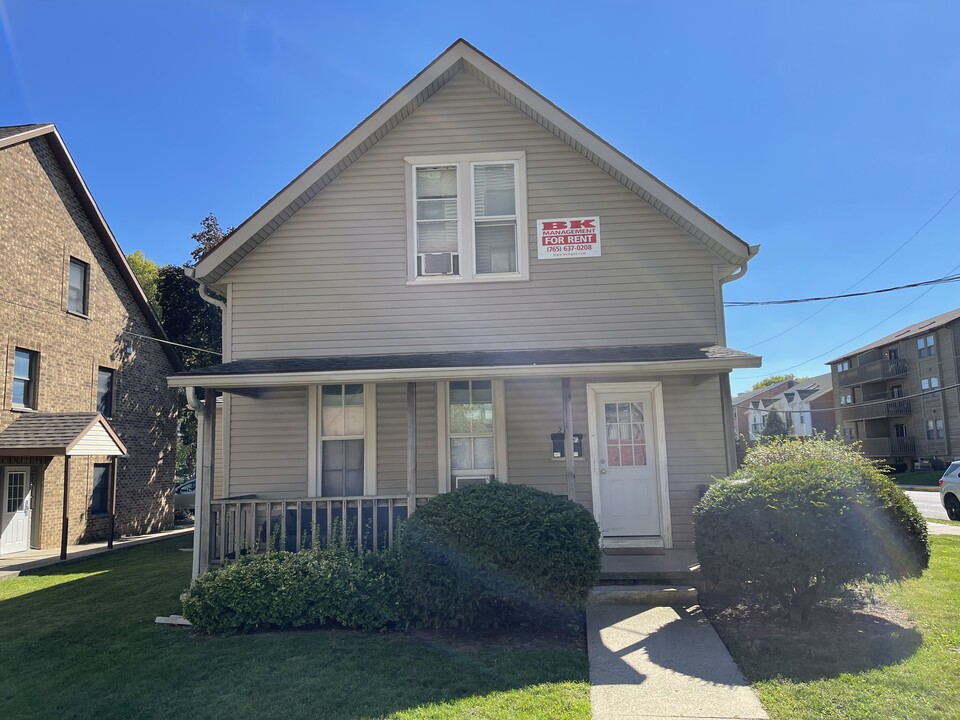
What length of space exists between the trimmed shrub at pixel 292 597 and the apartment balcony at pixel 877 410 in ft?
133

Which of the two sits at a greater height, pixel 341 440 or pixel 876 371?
pixel 876 371

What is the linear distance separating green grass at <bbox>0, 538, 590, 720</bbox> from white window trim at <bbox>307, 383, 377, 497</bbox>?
2439 millimetres

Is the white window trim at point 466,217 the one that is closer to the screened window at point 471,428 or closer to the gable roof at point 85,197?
the screened window at point 471,428

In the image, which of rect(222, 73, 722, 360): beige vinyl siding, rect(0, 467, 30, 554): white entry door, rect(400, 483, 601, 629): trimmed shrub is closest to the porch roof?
rect(222, 73, 722, 360): beige vinyl siding

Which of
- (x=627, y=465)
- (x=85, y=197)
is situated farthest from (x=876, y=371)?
(x=85, y=197)

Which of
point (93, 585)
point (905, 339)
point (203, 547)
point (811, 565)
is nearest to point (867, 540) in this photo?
point (811, 565)

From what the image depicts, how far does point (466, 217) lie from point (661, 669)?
6169mm

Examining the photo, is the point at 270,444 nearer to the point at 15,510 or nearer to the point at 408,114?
the point at 408,114

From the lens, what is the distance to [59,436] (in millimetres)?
13719

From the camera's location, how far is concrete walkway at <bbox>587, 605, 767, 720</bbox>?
13.9ft

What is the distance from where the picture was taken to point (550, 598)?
19.0 feet

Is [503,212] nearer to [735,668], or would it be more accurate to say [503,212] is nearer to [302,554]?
[302,554]

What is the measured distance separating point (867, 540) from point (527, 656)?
3087mm

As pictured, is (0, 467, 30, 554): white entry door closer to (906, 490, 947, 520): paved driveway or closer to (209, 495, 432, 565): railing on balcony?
(209, 495, 432, 565): railing on balcony
